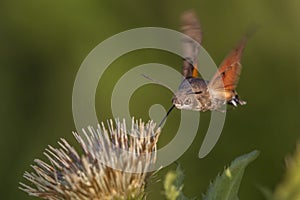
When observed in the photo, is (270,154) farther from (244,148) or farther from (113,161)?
(113,161)

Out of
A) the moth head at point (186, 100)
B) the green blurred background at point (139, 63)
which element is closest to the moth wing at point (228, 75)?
the moth head at point (186, 100)

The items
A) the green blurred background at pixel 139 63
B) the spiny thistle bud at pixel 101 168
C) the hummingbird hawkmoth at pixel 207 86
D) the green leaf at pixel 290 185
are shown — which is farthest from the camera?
the green blurred background at pixel 139 63

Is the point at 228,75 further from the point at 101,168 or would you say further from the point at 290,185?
the point at 290,185

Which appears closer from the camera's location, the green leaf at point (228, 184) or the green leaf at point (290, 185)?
the green leaf at point (290, 185)

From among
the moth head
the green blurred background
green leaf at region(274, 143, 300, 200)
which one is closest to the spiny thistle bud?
the moth head

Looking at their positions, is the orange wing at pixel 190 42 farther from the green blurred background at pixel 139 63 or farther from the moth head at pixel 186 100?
the green blurred background at pixel 139 63

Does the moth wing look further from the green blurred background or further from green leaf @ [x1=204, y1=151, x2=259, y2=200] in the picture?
the green blurred background

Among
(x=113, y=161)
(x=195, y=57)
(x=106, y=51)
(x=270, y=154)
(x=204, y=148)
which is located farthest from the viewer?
(x=106, y=51)

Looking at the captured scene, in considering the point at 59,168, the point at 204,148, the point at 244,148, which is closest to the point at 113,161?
the point at 59,168
